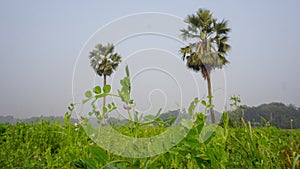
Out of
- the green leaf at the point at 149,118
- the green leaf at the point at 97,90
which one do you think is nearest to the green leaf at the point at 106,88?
the green leaf at the point at 97,90

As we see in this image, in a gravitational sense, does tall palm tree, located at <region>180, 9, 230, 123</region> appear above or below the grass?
above

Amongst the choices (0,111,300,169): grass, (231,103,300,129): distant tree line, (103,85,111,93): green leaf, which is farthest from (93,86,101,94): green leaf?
(231,103,300,129): distant tree line

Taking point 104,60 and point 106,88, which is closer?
point 106,88

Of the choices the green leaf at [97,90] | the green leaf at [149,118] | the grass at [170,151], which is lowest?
the grass at [170,151]

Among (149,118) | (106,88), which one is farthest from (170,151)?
(106,88)

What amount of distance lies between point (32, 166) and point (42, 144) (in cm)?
144

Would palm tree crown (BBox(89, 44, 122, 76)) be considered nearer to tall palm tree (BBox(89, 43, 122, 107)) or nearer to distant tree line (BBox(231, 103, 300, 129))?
tall palm tree (BBox(89, 43, 122, 107))

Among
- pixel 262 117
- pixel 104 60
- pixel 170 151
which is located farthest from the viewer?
pixel 262 117

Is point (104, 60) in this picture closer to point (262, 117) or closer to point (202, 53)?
point (202, 53)

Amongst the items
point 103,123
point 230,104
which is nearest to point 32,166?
point 103,123

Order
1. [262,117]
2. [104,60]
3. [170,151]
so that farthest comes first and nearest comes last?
1. [262,117]
2. [104,60]
3. [170,151]

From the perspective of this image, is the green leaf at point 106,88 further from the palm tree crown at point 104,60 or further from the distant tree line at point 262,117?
the distant tree line at point 262,117

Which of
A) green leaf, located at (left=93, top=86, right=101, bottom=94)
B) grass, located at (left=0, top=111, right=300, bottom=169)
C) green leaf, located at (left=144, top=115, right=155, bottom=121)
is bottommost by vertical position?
grass, located at (left=0, top=111, right=300, bottom=169)

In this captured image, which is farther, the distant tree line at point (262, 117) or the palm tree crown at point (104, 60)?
the distant tree line at point (262, 117)
